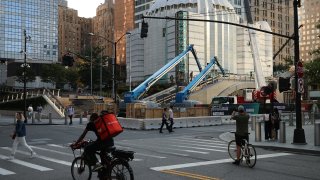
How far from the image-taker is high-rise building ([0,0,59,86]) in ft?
417

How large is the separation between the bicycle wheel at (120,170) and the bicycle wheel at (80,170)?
3.85 ft

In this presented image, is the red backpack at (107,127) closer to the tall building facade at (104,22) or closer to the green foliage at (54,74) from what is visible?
the green foliage at (54,74)

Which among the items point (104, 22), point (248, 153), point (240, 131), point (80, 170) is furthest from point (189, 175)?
point (104, 22)

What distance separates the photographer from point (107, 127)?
8.70 metres

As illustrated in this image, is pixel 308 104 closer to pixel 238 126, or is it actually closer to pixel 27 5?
pixel 238 126

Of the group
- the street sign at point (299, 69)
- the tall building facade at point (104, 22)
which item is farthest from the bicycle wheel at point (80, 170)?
the tall building facade at point (104, 22)

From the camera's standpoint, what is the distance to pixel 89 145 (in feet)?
29.8

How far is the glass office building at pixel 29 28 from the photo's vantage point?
128 metres

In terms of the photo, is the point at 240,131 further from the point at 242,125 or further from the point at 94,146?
the point at 94,146

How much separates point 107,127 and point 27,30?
130 m

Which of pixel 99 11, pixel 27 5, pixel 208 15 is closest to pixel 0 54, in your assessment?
pixel 27 5

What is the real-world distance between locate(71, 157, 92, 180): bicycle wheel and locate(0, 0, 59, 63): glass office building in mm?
117790

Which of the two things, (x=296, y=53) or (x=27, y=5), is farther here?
(x=27, y=5)

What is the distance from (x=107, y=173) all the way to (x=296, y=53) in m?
12.7
